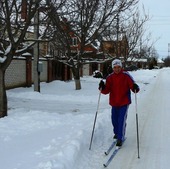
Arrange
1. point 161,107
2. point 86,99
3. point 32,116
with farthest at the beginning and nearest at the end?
point 86,99
point 161,107
point 32,116

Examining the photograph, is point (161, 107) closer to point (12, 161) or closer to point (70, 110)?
point (70, 110)

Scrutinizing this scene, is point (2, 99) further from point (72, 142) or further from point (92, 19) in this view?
point (92, 19)

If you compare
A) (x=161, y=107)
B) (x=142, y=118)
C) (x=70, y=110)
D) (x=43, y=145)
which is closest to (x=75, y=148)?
(x=43, y=145)

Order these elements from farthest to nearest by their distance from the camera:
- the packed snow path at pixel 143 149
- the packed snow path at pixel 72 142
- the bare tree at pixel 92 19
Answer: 1. the bare tree at pixel 92 19
2. the packed snow path at pixel 143 149
3. the packed snow path at pixel 72 142

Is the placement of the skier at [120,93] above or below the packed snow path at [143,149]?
above

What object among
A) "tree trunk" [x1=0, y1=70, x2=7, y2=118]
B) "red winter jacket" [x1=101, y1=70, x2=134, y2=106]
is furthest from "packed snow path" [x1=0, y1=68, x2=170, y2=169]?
"red winter jacket" [x1=101, y1=70, x2=134, y2=106]

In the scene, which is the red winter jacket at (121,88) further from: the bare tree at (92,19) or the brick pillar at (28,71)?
the brick pillar at (28,71)

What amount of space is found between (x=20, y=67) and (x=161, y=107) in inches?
334

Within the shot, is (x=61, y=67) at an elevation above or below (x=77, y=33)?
below

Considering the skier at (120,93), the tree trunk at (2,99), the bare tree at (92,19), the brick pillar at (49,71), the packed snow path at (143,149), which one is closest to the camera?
the packed snow path at (143,149)

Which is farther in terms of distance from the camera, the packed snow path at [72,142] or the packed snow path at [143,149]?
the packed snow path at [143,149]

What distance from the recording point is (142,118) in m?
10.7

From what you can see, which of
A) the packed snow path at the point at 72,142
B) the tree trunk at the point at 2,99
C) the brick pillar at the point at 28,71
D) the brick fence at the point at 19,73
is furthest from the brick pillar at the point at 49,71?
the tree trunk at the point at 2,99

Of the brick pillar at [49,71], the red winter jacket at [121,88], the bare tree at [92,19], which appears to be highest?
the bare tree at [92,19]
